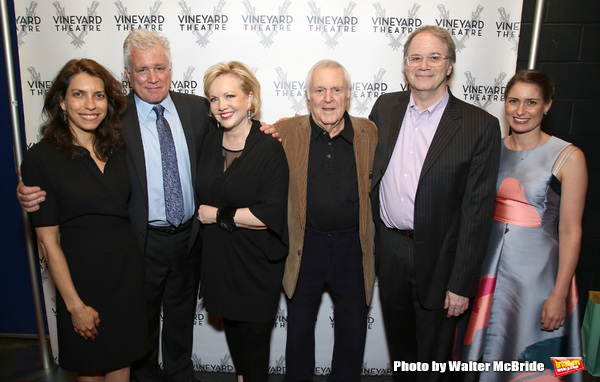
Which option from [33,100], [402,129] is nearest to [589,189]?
[402,129]

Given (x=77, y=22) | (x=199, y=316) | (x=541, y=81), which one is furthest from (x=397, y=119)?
(x=77, y=22)

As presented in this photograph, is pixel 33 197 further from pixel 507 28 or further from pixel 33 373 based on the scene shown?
pixel 507 28

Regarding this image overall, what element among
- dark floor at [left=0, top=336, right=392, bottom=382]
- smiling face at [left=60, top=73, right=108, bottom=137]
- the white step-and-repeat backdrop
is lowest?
dark floor at [left=0, top=336, right=392, bottom=382]

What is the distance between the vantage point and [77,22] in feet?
8.82

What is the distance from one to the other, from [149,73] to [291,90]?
98cm

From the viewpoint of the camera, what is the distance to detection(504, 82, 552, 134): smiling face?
2.06m

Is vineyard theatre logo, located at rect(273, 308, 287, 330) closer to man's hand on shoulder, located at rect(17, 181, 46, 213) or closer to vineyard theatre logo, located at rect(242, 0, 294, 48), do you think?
man's hand on shoulder, located at rect(17, 181, 46, 213)

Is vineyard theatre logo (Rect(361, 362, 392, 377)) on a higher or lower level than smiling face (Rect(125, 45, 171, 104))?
lower

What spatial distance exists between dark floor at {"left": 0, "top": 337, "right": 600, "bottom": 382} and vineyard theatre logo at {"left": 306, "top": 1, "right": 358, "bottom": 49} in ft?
8.35

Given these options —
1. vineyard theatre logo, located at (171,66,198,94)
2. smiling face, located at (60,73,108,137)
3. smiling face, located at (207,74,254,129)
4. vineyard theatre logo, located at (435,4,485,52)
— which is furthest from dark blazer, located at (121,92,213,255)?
vineyard theatre logo, located at (435,4,485,52)

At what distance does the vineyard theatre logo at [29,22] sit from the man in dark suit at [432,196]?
249cm

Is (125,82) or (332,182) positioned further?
(125,82)

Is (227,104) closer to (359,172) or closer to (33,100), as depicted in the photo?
(359,172)

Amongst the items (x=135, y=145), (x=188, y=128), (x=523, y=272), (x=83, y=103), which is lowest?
(x=523, y=272)
